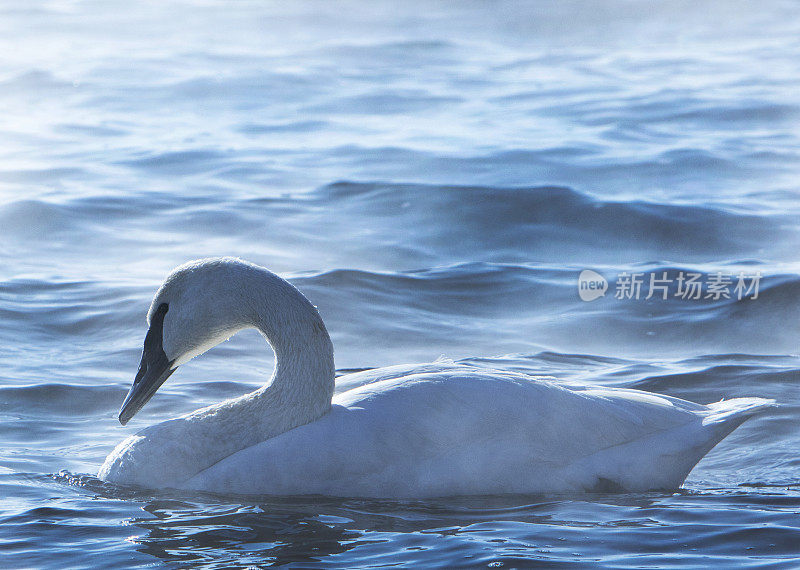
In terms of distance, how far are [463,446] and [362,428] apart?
1.44ft

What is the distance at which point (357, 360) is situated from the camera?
27.8ft

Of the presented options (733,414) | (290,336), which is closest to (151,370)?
(290,336)

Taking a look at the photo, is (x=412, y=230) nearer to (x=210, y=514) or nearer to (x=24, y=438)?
(x=24, y=438)

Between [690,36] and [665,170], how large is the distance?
44.6 feet

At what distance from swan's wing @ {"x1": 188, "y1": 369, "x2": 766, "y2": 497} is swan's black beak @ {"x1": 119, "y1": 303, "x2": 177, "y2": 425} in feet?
1.64

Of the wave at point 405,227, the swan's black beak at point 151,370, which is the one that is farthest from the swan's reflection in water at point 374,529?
the wave at point 405,227

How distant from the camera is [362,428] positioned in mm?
5734

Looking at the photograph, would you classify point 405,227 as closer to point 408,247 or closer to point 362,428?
point 408,247

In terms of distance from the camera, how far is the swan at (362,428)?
5707mm

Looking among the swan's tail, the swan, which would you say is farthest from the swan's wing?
the swan's tail

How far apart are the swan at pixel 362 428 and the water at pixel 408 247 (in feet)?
0.40

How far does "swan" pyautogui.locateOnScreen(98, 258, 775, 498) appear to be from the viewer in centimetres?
571

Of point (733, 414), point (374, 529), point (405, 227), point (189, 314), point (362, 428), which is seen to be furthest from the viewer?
point (405, 227)

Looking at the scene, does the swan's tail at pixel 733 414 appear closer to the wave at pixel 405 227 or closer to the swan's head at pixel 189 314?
the swan's head at pixel 189 314
